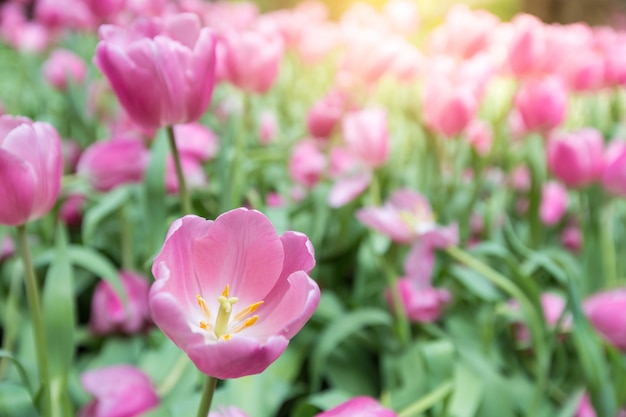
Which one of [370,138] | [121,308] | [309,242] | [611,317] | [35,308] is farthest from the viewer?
[370,138]

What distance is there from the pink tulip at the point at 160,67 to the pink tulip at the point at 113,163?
326mm

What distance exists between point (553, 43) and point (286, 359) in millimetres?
767

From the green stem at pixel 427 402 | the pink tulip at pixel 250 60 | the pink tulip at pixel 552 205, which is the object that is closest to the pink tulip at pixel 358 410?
the green stem at pixel 427 402

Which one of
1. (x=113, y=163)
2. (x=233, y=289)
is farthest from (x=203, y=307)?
(x=113, y=163)

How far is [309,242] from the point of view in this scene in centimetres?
33

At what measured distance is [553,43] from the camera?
1.15 m

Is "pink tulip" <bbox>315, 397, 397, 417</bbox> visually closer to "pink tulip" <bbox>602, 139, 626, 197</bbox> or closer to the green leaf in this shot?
the green leaf

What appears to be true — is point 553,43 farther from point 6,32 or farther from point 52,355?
point 6,32

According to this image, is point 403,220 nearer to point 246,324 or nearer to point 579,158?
point 579,158

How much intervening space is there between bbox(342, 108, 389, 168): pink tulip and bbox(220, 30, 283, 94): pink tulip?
0.15m

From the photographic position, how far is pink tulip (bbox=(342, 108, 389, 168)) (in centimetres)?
91

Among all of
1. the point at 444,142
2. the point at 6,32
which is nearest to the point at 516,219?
the point at 444,142

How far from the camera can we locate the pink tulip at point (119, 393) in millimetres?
542

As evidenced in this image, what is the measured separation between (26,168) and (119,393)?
24 cm
